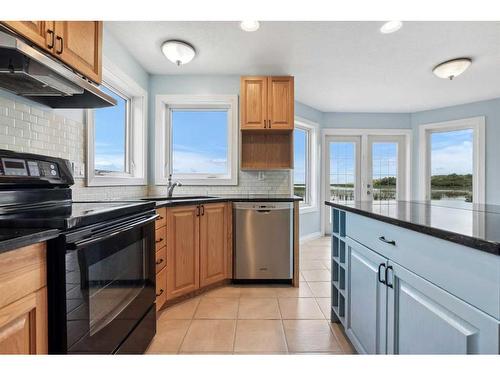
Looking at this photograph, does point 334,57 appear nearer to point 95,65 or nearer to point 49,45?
point 95,65

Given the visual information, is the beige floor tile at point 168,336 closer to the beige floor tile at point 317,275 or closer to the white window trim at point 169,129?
the beige floor tile at point 317,275

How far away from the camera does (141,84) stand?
2883mm

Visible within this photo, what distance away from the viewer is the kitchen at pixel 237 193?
2.77ft

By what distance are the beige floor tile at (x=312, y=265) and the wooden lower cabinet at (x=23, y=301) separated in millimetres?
2769

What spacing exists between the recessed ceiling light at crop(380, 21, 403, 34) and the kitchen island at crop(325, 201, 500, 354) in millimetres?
1787

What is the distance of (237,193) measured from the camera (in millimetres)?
3172

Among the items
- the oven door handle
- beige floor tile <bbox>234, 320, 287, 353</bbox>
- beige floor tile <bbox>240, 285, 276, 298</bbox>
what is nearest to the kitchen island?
beige floor tile <bbox>234, 320, 287, 353</bbox>

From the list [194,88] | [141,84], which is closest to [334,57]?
[194,88]

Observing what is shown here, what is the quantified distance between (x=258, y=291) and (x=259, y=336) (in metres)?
0.76

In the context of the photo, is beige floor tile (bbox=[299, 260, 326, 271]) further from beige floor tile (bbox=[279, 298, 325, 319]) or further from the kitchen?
beige floor tile (bbox=[279, 298, 325, 319])

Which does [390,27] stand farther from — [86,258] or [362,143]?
[362,143]

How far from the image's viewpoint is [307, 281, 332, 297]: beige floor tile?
95.7 inches

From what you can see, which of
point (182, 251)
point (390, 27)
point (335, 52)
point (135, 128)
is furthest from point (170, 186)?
point (390, 27)
